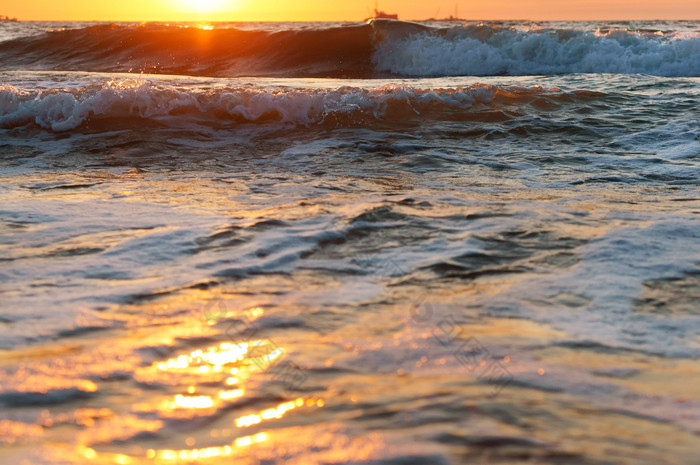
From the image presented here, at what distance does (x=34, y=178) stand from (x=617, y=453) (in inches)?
191

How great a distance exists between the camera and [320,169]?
560cm

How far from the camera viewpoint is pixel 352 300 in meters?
2.60

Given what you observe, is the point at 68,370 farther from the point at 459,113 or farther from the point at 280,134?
the point at 459,113

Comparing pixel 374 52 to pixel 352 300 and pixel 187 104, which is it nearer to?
pixel 187 104

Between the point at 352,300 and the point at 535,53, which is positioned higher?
the point at 535,53

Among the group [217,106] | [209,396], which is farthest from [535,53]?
[209,396]

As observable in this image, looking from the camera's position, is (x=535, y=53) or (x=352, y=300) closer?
(x=352, y=300)

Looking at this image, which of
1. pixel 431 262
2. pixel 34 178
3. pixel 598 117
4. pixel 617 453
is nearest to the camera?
pixel 617 453

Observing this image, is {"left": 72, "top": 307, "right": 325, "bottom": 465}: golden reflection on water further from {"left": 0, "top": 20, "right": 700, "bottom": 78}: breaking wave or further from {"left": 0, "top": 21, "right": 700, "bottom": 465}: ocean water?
{"left": 0, "top": 20, "right": 700, "bottom": 78}: breaking wave

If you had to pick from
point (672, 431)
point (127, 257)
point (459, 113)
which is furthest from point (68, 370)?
point (459, 113)

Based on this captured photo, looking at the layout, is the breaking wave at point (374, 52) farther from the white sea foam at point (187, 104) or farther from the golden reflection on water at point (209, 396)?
the golden reflection on water at point (209, 396)

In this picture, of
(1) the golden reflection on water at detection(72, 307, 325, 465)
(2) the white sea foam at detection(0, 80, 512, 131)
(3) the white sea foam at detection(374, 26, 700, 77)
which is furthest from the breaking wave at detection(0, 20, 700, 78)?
(1) the golden reflection on water at detection(72, 307, 325, 465)

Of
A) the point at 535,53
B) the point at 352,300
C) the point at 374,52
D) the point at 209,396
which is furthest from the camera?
the point at 374,52

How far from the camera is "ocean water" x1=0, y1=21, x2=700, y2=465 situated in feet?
5.71
